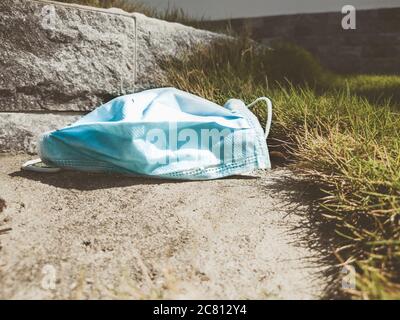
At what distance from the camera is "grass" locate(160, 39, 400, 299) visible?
1.11 m

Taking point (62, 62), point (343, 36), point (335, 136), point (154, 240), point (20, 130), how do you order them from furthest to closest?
point (343, 36) → point (62, 62) → point (20, 130) → point (335, 136) → point (154, 240)

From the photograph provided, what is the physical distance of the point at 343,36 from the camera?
4.24 meters

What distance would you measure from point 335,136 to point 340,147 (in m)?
0.12

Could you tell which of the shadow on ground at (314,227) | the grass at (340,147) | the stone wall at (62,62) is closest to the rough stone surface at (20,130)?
the stone wall at (62,62)

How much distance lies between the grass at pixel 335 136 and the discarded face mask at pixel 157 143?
0.77 ft

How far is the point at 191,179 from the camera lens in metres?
1.71

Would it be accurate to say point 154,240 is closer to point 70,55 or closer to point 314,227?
point 314,227

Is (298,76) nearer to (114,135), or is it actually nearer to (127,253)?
(114,135)

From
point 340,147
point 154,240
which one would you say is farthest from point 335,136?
point 154,240

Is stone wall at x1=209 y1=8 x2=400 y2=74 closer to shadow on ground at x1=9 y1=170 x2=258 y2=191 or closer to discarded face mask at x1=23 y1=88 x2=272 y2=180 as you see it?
discarded face mask at x1=23 y1=88 x2=272 y2=180

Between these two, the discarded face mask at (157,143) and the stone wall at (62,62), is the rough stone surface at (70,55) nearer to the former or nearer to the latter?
the stone wall at (62,62)

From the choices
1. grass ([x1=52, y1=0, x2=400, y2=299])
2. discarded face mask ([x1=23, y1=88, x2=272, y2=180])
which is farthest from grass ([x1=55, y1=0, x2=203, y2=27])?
discarded face mask ([x1=23, y1=88, x2=272, y2=180])

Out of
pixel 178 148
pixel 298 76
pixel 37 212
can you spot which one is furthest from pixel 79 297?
pixel 298 76

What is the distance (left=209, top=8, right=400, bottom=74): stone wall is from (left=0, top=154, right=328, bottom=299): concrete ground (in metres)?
2.90
